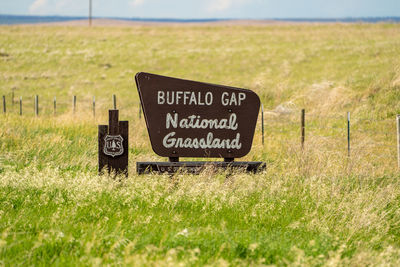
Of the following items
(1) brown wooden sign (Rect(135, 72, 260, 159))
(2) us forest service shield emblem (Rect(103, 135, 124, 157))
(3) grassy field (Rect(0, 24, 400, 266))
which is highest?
(1) brown wooden sign (Rect(135, 72, 260, 159))

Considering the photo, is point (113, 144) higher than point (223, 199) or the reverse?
higher

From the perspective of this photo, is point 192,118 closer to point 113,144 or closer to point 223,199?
point 113,144

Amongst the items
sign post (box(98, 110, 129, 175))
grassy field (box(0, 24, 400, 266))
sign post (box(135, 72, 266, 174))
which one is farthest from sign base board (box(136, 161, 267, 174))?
sign post (box(98, 110, 129, 175))

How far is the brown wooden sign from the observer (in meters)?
6.60

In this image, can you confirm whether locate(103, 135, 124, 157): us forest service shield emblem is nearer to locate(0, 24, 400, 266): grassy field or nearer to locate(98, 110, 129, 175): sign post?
locate(98, 110, 129, 175): sign post

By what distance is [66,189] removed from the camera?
570 centimetres

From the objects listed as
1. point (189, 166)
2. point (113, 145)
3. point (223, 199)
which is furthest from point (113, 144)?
point (223, 199)

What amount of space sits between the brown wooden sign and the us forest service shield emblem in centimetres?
43

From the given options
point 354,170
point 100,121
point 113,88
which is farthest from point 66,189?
point 113,88

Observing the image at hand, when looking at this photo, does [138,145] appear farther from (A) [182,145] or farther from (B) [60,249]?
(B) [60,249]

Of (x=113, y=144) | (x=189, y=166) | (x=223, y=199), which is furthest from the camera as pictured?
(x=189, y=166)

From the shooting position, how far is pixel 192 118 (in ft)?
21.8

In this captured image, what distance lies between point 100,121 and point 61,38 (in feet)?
142

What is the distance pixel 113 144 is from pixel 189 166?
3.44 ft
